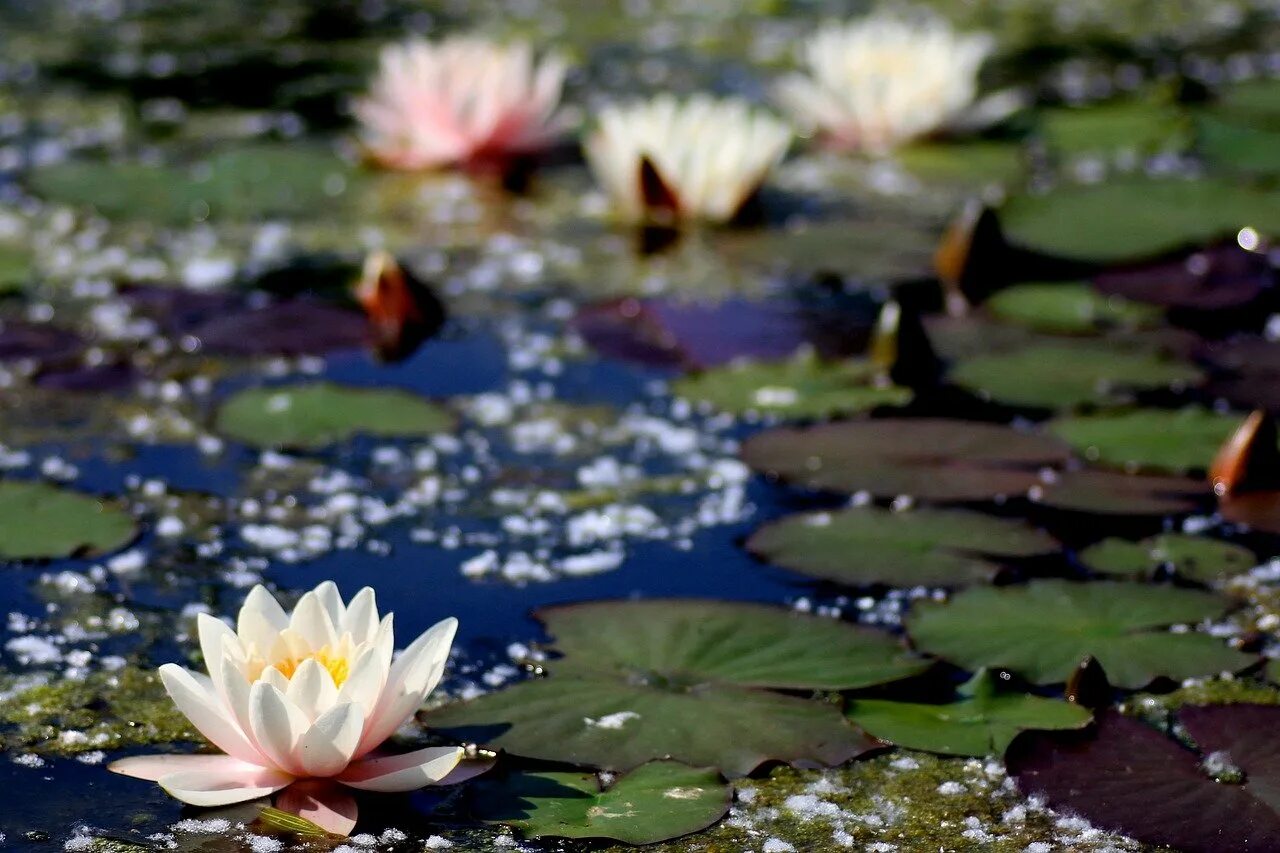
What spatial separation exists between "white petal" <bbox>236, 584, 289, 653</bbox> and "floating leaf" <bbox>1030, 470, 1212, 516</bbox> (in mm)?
1294

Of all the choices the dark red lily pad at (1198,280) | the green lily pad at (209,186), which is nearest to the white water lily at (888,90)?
the dark red lily pad at (1198,280)

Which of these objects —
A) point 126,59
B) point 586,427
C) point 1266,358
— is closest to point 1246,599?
point 1266,358

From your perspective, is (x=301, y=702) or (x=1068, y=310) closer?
(x=301, y=702)

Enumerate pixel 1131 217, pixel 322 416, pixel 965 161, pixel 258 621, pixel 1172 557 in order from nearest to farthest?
1. pixel 258 621
2. pixel 1172 557
3. pixel 322 416
4. pixel 1131 217
5. pixel 965 161

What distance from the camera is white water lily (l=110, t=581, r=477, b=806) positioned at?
172cm

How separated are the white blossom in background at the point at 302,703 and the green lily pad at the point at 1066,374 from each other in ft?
4.87

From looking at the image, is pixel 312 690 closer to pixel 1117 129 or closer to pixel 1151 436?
pixel 1151 436

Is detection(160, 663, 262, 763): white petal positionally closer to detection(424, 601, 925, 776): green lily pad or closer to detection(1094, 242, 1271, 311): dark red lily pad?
detection(424, 601, 925, 776): green lily pad

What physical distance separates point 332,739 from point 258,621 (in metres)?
0.18

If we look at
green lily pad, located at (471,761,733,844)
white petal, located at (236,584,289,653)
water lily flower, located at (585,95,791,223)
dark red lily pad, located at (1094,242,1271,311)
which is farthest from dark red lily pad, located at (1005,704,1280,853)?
water lily flower, located at (585,95,791,223)

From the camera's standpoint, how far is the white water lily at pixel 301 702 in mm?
1724

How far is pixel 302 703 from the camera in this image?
173cm

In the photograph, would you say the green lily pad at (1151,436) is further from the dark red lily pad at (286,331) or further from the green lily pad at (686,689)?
the dark red lily pad at (286,331)

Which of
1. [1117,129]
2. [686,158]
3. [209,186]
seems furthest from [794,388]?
[1117,129]
